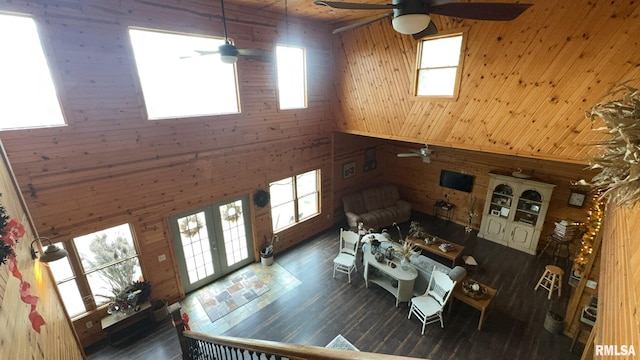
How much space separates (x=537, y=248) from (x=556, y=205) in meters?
1.29

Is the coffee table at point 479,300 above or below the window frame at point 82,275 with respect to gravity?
below

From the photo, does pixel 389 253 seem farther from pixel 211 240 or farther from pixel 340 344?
pixel 211 240

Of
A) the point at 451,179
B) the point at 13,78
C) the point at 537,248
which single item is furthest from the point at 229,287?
the point at 537,248

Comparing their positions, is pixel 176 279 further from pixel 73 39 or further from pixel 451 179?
pixel 451 179

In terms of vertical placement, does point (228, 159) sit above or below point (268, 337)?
above

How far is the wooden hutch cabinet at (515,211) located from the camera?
709 cm

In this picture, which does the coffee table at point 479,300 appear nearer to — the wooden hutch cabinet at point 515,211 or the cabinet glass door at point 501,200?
the wooden hutch cabinet at point 515,211

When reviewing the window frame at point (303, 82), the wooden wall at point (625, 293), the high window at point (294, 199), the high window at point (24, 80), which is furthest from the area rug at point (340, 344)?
the high window at point (24, 80)

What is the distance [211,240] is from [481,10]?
20.3 ft

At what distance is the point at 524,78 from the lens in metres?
4.41

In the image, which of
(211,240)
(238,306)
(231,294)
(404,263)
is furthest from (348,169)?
(238,306)

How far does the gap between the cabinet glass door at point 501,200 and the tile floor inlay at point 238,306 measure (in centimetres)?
603

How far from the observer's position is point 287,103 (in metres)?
6.79

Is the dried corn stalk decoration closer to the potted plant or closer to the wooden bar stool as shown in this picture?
the wooden bar stool
